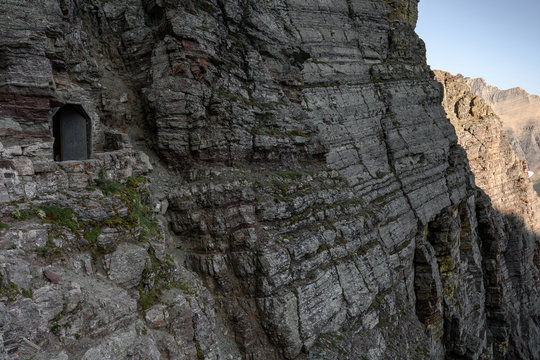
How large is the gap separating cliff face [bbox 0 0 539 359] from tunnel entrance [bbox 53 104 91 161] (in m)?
0.37

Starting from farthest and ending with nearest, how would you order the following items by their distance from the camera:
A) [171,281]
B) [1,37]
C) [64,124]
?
[64,124], [171,281], [1,37]

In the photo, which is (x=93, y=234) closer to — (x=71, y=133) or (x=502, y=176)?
(x=71, y=133)

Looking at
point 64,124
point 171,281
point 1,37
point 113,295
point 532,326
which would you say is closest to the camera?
point 113,295

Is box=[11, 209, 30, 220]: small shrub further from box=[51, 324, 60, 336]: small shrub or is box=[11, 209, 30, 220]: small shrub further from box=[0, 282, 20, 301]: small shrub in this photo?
box=[51, 324, 60, 336]: small shrub

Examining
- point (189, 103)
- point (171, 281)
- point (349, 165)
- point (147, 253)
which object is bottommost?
point (171, 281)

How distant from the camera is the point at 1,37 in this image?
11.9 metres

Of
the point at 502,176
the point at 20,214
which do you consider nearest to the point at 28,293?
the point at 20,214

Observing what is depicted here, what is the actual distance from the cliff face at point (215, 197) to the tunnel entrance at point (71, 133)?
37 centimetres

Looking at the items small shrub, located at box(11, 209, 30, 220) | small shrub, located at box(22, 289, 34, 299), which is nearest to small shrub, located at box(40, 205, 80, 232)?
small shrub, located at box(11, 209, 30, 220)

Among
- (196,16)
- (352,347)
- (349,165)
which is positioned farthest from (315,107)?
(352,347)

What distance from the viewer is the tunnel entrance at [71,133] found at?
48.8 feet

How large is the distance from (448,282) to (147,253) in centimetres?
2612

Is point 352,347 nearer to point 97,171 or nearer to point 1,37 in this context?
point 97,171

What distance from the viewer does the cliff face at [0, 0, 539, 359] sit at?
34.2 feet
